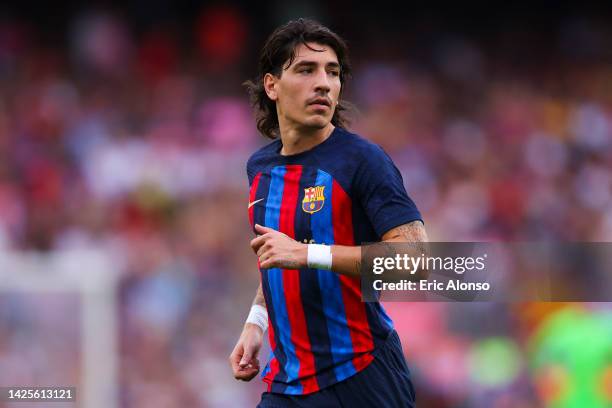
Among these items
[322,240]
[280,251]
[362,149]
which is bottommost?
[280,251]

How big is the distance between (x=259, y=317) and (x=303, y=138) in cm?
86

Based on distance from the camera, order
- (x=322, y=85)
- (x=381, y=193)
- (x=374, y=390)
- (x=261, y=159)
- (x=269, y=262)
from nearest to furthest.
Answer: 1. (x=269, y=262)
2. (x=381, y=193)
3. (x=374, y=390)
4. (x=322, y=85)
5. (x=261, y=159)

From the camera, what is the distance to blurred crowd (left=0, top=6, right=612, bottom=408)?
8.33 metres

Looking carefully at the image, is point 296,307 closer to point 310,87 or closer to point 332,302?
point 332,302

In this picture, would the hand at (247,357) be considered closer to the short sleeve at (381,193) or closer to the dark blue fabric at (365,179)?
the dark blue fabric at (365,179)

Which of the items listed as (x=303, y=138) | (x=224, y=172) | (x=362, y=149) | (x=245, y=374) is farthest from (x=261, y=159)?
(x=224, y=172)

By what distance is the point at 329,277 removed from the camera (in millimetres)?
3811

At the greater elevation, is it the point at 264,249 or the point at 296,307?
the point at 264,249

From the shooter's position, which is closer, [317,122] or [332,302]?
[332,302]

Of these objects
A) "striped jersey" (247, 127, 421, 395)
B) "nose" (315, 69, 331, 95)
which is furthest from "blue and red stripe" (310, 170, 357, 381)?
"nose" (315, 69, 331, 95)

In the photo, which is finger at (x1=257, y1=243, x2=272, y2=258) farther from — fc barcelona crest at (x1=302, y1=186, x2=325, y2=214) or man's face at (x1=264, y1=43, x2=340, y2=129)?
man's face at (x1=264, y1=43, x2=340, y2=129)

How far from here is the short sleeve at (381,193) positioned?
3570 mm

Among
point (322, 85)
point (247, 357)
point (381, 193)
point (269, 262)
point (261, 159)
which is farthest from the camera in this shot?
point (261, 159)

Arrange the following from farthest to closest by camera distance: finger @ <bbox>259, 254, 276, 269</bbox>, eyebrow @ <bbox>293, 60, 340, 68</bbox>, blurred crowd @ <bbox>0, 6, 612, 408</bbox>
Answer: blurred crowd @ <bbox>0, 6, 612, 408</bbox>
eyebrow @ <bbox>293, 60, 340, 68</bbox>
finger @ <bbox>259, 254, 276, 269</bbox>
